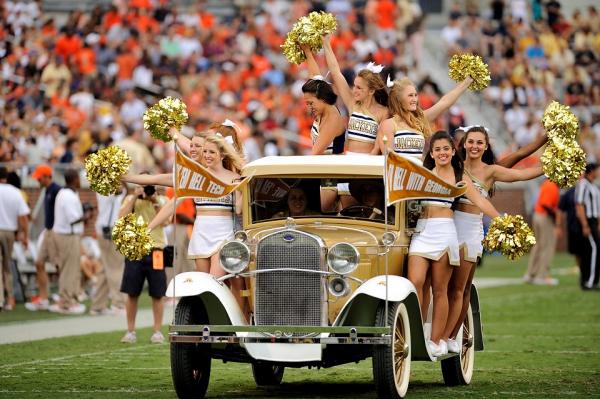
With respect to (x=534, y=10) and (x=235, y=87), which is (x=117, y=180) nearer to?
(x=235, y=87)

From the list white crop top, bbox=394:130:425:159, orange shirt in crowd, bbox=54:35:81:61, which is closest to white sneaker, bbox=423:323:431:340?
white crop top, bbox=394:130:425:159

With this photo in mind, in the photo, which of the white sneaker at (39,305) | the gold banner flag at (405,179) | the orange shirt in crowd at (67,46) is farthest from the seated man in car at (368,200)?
the orange shirt in crowd at (67,46)

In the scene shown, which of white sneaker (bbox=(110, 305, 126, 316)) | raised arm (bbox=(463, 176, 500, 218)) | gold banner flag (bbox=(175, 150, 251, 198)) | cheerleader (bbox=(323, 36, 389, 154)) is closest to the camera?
gold banner flag (bbox=(175, 150, 251, 198))

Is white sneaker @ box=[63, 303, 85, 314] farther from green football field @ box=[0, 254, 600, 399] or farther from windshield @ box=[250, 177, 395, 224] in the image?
windshield @ box=[250, 177, 395, 224]

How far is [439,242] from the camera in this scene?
1231 cm

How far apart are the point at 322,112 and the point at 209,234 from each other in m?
1.53

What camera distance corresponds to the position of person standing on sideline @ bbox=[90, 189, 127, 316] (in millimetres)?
20672

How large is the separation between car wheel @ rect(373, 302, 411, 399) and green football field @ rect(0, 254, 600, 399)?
1.69 ft

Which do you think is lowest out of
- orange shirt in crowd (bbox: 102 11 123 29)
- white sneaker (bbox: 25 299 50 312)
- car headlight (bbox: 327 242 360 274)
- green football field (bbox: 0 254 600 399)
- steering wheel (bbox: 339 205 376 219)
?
green football field (bbox: 0 254 600 399)

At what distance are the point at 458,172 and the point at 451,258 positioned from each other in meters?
0.72

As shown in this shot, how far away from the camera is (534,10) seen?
Result: 139ft

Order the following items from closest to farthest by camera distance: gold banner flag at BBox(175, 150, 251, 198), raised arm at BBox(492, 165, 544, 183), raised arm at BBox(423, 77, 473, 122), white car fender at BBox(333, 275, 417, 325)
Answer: white car fender at BBox(333, 275, 417, 325)
gold banner flag at BBox(175, 150, 251, 198)
raised arm at BBox(492, 165, 544, 183)
raised arm at BBox(423, 77, 473, 122)

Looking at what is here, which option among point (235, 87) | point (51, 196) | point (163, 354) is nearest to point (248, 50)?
point (235, 87)

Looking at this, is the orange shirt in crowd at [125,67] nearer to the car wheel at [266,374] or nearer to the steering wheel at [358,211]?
the car wheel at [266,374]
